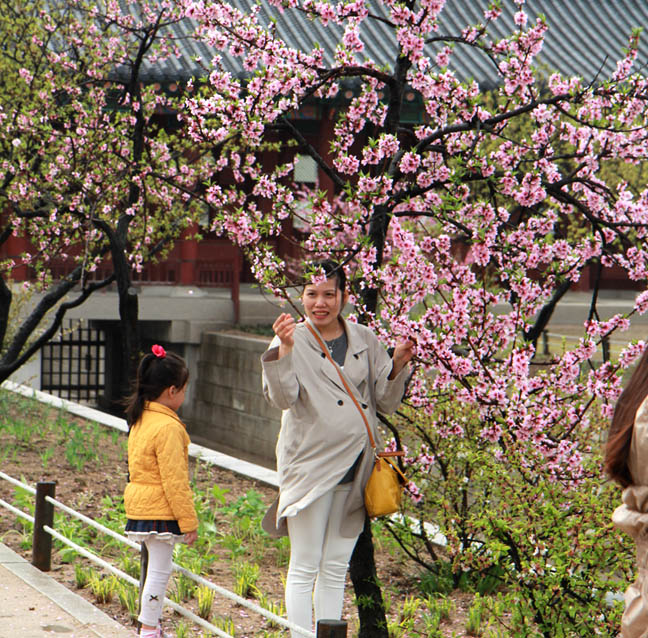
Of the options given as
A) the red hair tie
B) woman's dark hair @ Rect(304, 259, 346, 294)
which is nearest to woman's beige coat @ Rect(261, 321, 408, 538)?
woman's dark hair @ Rect(304, 259, 346, 294)

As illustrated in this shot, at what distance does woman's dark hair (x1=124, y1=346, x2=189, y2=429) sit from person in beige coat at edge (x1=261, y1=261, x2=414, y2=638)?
25.8 inches

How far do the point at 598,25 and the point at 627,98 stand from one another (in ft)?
77.5

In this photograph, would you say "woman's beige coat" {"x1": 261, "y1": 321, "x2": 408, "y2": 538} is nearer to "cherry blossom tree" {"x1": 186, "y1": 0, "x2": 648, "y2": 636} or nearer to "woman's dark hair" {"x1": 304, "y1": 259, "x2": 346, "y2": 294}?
"woman's dark hair" {"x1": 304, "y1": 259, "x2": 346, "y2": 294}

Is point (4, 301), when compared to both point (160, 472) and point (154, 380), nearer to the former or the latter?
point (154, 380)

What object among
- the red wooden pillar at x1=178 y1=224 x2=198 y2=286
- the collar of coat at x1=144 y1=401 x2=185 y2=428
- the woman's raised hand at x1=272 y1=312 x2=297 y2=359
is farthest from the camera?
the red wooden pillar at x1=178 y1=224 x2=198 y2=286

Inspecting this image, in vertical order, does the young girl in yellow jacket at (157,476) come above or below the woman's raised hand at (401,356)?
below

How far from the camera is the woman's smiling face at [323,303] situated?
4.43 meters

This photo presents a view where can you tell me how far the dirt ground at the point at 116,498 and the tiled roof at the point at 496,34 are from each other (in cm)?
1080

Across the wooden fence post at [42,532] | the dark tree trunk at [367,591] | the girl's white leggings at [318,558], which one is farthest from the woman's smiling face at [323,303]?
the wooden fence post at [42,532]

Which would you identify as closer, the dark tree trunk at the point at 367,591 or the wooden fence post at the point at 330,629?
the wooden fence post at the point at 330,629

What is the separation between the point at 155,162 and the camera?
32.6 feet

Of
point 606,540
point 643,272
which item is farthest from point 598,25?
point 606,540

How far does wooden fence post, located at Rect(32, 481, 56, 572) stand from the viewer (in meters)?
6.41

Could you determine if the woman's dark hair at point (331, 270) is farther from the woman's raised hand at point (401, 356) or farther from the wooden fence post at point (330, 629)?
the wooden fence post at point (330, 629)
